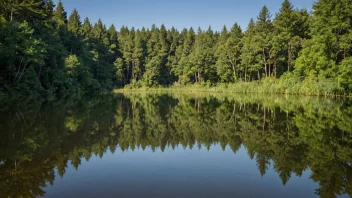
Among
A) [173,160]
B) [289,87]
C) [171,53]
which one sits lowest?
[173,160]

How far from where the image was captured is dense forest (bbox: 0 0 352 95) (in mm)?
35156

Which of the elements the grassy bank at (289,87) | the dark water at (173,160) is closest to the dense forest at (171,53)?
the grassy bank at (289,87)

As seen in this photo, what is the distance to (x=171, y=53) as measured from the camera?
97562mm

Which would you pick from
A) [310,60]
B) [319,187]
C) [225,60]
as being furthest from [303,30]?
[319,187]

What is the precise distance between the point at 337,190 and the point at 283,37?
168 feet

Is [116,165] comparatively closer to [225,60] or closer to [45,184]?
[45,184]

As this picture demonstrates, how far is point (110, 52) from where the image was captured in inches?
3415

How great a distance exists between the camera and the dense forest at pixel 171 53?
3516 centimetres

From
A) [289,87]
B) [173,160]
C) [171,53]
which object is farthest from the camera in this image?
[171,53]

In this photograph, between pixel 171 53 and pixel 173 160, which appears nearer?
pixel 173 160

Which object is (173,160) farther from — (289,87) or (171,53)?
(171,53)

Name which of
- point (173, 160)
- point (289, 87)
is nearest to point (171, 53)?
point (289, 87)

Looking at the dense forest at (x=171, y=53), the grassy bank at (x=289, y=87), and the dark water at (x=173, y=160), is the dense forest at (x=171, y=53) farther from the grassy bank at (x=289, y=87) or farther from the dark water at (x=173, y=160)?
the dark water at (x=173, y=160)

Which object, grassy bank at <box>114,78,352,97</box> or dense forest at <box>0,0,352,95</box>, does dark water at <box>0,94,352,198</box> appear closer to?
dense forest at <box>0,0,352,95</box>
